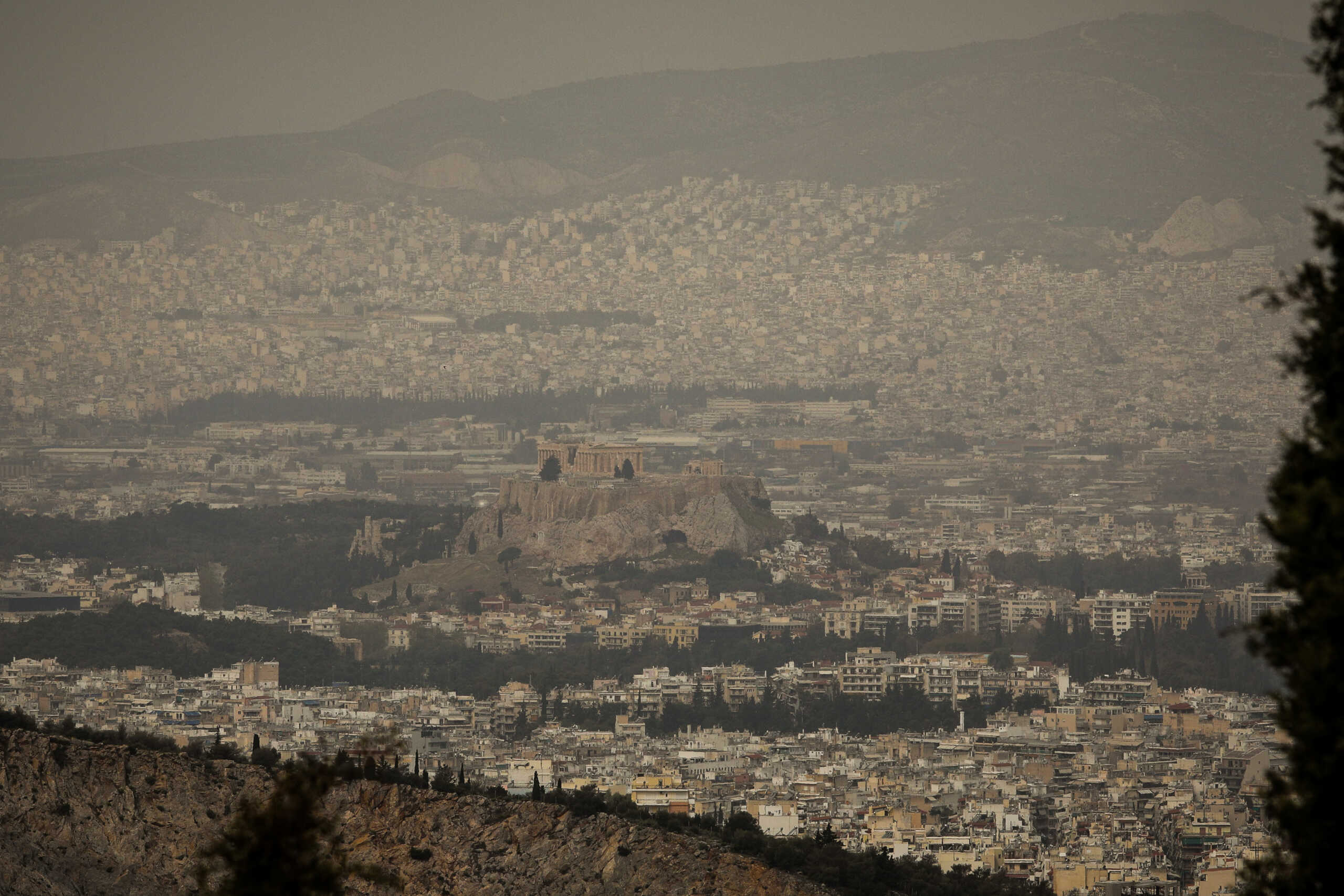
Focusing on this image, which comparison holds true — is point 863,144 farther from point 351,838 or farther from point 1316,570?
point 1316,570

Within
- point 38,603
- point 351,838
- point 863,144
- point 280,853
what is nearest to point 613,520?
point 38,603

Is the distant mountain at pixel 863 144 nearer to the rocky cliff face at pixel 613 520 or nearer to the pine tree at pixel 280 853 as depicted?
the rocky cliff face at pixel 613 520

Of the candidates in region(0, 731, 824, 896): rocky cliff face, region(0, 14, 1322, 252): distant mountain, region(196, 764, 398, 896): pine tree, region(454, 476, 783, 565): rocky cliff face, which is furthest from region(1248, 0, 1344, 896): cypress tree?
region(0, 14, 1322, 252): distant mountain

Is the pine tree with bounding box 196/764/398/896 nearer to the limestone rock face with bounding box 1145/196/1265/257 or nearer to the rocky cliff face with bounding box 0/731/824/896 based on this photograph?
the rocky cliff face with bounding box 0/731/824/896

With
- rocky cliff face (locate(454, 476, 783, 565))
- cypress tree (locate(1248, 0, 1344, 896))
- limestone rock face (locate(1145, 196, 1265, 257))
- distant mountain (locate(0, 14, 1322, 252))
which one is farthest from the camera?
distant mountain (locate(0, 14, 1322, 252))

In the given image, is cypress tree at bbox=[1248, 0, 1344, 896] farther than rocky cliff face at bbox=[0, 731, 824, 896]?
No

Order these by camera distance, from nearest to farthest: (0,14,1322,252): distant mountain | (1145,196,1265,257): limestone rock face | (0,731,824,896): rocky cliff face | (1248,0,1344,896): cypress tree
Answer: (1248,0,1344,896): cypress tree
(0,731,824,896): rocky cliff face
(1145,196,1265,257): limestone rock face
(0,14,1322,252): distant mountain

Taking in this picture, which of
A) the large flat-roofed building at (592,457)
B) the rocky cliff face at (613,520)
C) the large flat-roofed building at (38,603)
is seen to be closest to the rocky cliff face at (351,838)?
the large flat-roofed building at (38,603)
